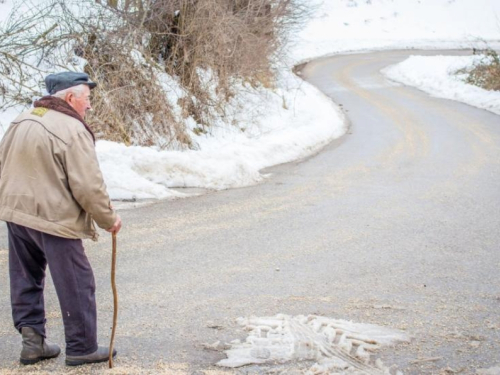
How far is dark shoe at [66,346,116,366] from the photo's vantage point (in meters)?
4.16

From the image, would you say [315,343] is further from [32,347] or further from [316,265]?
[316,265]

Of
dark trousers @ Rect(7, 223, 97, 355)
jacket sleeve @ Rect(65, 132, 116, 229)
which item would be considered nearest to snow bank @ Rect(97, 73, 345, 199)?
dark trousers @ Rect(7, 223, 97, 355)

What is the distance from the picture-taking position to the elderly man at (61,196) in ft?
12.8

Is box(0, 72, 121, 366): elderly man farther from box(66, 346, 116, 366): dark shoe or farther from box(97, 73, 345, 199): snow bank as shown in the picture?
box(97, 73, 345, 199): snow bank

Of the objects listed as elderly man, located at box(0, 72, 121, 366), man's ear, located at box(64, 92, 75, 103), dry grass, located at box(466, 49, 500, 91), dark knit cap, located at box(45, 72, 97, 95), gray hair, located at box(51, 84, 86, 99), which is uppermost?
dark knit cap, located at box(45, 72, 97, 95)

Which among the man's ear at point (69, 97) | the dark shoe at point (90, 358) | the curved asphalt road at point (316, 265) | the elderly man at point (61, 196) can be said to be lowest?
the curved asphalt road at point (316, 265)

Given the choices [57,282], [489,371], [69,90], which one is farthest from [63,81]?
[489,371]

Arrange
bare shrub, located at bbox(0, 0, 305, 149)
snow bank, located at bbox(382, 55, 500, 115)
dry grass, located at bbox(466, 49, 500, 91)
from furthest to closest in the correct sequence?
dry grass, located at bbox(466, 49, 500, 91) < snow bank, located at bbox(382, 55, 500, 115) < bare shrub, located at bbox(0, 0, 305, 149)

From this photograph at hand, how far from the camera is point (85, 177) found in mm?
3895

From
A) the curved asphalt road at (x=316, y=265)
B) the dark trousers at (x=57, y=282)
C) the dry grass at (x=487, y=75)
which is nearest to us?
the dark trousers at (x=57, y=282)

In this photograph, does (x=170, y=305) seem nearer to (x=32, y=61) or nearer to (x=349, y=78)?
(x=32, y=61)

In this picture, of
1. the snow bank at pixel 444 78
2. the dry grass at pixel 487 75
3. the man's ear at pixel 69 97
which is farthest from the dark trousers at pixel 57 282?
the dry grass at pixel 487 75

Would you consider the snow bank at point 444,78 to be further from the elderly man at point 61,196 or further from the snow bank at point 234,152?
the elderly man at point 61,196

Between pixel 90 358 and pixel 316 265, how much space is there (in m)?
2.93
